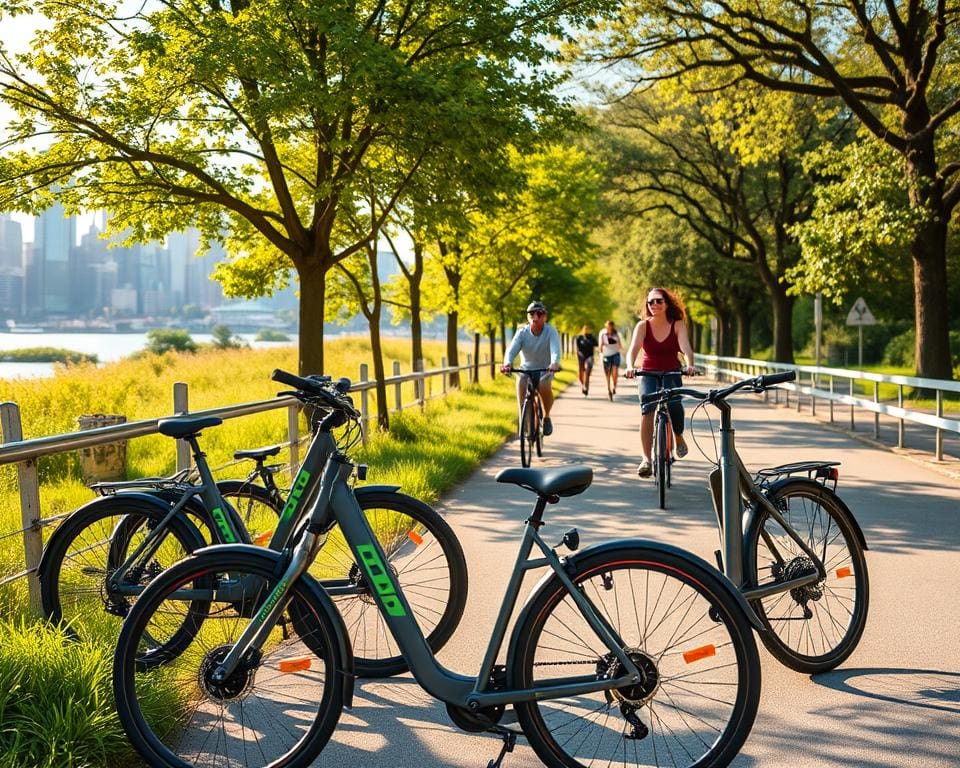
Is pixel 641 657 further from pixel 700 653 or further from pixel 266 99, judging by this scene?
pixel 266 99

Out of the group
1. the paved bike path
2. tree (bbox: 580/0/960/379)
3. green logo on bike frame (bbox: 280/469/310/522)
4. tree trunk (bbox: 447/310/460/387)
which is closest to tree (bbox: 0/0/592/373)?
the paved bike path

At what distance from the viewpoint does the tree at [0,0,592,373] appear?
1270 centimetres

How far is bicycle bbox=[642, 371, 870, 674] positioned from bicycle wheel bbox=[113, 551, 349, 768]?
191 centimetres

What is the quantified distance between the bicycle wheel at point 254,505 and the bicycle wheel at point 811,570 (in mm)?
2246

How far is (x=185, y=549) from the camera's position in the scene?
15.5ft

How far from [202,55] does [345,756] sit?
1058 centimetres

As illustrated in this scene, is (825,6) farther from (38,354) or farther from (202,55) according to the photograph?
(38,354)

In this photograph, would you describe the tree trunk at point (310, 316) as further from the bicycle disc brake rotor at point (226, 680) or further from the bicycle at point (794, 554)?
the bicycle disc brake rotor at point (226, 680)

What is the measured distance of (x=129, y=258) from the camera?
2670 centimetres

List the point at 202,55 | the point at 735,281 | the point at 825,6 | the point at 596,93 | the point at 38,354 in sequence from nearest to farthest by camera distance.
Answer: the point at 202,55
the point at 825,6
the point at 38,354
the point at 596,93
the point at 735,281

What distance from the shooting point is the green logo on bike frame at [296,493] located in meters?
4.46

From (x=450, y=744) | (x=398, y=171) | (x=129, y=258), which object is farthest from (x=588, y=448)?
(x=129, y=258)

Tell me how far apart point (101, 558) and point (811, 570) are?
3150 mm

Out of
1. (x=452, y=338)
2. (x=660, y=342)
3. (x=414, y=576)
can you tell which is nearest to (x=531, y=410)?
(x=660, y=342)
